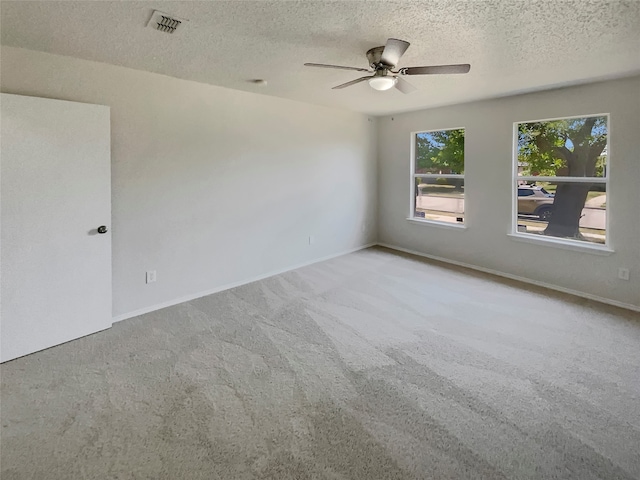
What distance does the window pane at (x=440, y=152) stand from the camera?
5207mm

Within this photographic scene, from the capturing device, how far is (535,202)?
4.46m

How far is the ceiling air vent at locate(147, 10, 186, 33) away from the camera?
86.8 inches

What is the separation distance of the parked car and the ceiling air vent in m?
4.30

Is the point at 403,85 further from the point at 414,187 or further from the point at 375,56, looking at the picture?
the point at 414,187

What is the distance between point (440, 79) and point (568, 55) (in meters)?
1.11

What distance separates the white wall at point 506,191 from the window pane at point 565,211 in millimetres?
157

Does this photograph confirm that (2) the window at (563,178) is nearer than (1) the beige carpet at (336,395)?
No

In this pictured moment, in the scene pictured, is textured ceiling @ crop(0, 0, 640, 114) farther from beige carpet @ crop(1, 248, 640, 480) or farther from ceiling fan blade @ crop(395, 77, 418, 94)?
beige carpet @ crop(1, 248, 640, 480)

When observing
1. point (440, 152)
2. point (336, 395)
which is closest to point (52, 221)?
point (336, 395)

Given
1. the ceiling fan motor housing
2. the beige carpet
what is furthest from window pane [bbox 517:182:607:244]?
the ceiling fan motor housing

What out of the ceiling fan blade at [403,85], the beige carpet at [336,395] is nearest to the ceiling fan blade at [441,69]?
the ceiling fan blade at [403,85]

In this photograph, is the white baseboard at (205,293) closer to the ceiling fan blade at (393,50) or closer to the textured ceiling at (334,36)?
the textured ceiling at (334,36)

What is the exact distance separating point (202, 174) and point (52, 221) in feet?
4.95

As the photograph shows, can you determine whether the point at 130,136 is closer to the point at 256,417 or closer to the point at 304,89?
the point at 304,89
